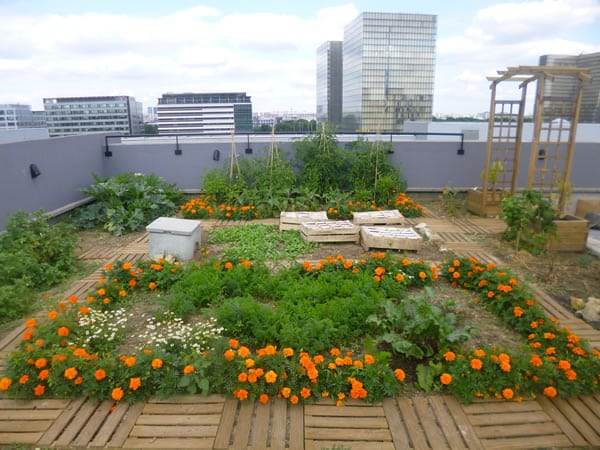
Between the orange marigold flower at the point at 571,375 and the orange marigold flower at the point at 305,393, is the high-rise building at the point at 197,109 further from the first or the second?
the orange marigold flower at the point at 571,375

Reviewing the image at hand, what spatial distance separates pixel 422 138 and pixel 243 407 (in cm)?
805

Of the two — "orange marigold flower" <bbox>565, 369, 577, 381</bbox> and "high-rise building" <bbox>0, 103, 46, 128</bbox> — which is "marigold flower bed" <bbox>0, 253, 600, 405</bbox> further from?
"high-rise building" <bbox>0, 103, 46, 128</bbox>

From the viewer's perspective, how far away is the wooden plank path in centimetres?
219

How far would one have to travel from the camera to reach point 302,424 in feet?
7.57

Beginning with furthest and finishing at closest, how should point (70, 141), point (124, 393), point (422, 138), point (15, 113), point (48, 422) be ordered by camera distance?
point (15, 113) → point (422, 138) → point (70, 141) → point (124, 393) → point (48, 422)

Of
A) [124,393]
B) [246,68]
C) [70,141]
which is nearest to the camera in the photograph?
[124,393]

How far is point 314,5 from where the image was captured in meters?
9.30

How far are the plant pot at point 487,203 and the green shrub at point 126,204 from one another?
5.53 m

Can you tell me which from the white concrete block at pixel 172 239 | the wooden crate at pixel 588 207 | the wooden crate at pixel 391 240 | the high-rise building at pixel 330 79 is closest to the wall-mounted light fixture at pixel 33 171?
the white concrete block at pixel 172 239

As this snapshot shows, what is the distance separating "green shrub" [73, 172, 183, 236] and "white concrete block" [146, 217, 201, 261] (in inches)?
67.1

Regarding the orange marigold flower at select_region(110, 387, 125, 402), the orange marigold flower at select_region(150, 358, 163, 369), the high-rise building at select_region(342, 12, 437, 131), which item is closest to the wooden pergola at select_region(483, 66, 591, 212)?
the orange marigold flower at select_region(150, 358, 163, 369)

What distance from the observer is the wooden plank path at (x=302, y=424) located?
2186 mm

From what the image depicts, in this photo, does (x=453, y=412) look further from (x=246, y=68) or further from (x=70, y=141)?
(x=246, y=68)

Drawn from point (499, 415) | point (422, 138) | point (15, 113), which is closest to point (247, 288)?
point (499, 415)
